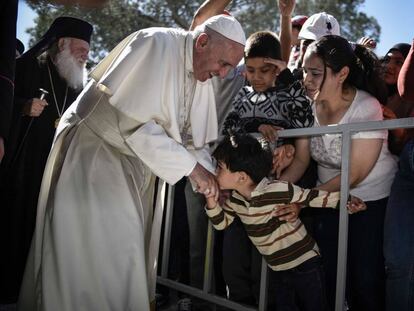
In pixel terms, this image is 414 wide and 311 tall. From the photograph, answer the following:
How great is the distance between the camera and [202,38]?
3.06 m

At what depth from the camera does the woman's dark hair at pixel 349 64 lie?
3.18m

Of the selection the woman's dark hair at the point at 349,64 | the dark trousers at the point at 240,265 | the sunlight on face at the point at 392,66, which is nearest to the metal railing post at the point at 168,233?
the dark trousers at the point at 240,265

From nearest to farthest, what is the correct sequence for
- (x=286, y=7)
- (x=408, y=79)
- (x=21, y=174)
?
(x=408, y=79), (x=286, y=7), (x=21, y=174)

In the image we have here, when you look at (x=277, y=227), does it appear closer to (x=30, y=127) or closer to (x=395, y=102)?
(x=395, y=102)

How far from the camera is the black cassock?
4520 mm

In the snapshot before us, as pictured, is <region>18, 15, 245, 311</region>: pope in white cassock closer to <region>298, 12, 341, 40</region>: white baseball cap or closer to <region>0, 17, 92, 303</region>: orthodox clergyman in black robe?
<region>298, 12, 341, 40</region>: white baseball cap

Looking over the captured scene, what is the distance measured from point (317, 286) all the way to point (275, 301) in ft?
1.70

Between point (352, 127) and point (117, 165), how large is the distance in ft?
4.63

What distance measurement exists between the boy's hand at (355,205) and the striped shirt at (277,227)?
0.37 ft

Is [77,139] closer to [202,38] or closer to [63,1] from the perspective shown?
[202,38]

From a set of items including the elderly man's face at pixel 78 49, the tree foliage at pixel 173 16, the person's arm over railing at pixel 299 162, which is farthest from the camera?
the tree foliage at pixel 173 16

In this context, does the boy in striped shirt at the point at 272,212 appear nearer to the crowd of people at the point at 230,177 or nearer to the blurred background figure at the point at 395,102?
the crowd of people at the point at 230,177

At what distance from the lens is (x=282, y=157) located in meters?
3.34

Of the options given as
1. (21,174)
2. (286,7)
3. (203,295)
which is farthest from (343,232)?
(21,174)
